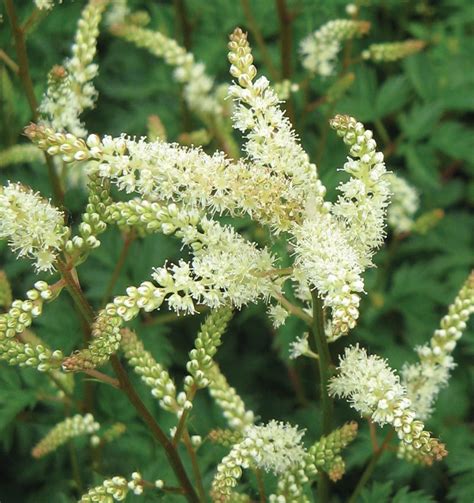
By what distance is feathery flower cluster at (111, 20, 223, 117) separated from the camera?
310 cm

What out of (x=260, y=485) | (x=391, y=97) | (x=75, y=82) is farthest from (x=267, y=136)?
(x=391, y=97)

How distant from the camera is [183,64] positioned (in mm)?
3248

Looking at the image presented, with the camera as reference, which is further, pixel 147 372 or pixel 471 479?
pixel 471 479

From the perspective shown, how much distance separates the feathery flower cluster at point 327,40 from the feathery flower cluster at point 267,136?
142 cm

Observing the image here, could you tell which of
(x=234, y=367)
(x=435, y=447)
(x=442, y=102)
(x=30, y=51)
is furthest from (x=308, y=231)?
(x=30, y=51)

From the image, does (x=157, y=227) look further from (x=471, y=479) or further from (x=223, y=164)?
(x=471, y=479)

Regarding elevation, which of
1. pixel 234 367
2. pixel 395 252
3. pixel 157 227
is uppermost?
pixel 157 227

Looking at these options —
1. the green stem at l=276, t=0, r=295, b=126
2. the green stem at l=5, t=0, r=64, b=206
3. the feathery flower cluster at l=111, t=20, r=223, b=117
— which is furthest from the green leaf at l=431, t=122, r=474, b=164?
the green stem at l=5, t=0, r=64, b=206

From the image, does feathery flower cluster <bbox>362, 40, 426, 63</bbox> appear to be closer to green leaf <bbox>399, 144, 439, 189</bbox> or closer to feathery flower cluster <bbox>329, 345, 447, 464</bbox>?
green leaf <bbox>399, 144, 439, 189</bbox>

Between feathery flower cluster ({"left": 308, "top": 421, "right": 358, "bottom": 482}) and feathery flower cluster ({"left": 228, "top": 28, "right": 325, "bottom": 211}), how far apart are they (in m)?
0.55

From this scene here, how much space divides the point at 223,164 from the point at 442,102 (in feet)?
7.79

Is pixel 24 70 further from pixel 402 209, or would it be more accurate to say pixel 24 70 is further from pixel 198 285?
pixel 402 209

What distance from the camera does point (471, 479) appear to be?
8.77ft

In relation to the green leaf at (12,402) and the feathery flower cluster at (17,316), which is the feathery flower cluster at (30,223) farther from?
the green leaf at (12,402)
